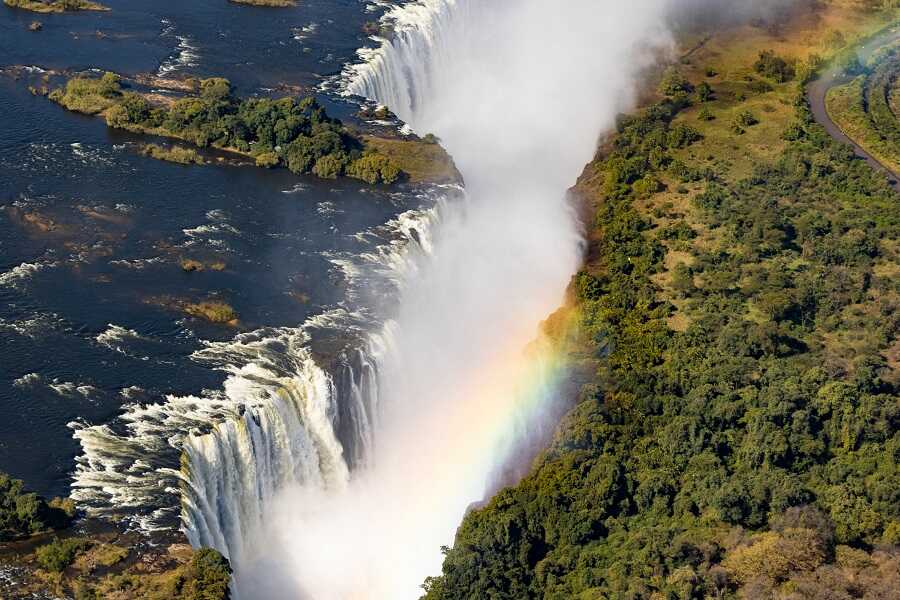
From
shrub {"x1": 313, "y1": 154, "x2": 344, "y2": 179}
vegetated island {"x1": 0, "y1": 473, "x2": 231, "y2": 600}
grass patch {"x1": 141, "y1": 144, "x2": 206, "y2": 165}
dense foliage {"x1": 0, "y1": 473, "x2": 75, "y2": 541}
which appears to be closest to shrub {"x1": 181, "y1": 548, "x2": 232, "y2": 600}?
vegetated island {"x1": 0, "y1": 473, "x2": 231, "y2": 600}

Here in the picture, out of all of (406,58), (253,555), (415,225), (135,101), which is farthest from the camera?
(406,58)

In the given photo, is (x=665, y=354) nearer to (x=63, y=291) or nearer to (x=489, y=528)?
(x=489, y=528)

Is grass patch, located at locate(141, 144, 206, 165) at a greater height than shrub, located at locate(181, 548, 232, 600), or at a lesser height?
greater

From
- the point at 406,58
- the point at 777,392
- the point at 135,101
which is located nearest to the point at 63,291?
the point at 135,101

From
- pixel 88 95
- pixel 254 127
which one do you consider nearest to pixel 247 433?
pixel 254 127

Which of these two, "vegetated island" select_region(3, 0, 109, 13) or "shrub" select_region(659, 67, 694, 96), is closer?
"vegetated island" select_region(3, 0, 109, 13)

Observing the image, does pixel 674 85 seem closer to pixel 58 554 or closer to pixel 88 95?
pixel 88 95

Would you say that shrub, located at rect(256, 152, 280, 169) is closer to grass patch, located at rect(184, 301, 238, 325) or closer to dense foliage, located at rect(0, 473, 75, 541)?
grass patch, located at rect(184, 301, 238, 325)

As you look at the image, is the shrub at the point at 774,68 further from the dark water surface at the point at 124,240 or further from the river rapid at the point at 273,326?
the dark water surface at the point at 124,240
